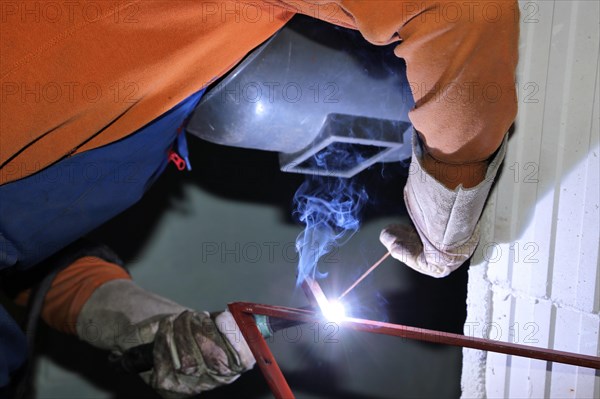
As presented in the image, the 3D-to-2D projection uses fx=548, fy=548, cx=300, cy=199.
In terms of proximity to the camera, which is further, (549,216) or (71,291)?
(71,291)

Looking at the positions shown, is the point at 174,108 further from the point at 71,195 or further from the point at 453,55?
the point at 453,55

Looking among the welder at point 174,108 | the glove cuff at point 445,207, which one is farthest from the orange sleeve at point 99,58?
the glove cuff at point 445,207

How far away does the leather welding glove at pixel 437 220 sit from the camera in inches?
35.5

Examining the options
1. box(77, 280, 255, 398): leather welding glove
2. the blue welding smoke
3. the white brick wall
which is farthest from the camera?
the blue welding smoke

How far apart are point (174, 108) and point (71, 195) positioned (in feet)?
0.93

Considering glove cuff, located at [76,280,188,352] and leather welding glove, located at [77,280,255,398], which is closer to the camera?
leather welding glove, located at [77,280,255,398]

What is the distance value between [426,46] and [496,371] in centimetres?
82

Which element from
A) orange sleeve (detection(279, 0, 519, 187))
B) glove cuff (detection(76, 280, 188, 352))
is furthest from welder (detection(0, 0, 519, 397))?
glove cuff (detection(76, 280, 188, 352))

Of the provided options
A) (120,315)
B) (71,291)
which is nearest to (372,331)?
(120,315)

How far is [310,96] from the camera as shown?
1.14m

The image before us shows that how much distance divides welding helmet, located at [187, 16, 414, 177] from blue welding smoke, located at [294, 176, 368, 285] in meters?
0.30

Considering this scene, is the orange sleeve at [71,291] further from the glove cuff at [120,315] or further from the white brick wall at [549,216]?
the white brick wall at [549,216]

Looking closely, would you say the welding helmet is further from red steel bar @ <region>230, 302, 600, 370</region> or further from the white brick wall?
red steel bar @ <region>230, 302, 600, 370</region>

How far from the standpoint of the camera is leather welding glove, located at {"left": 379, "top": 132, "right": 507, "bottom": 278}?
901 mm
